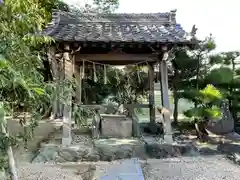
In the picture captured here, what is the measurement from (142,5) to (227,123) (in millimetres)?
6241

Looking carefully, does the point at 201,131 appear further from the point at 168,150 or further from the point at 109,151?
the point at 109,151

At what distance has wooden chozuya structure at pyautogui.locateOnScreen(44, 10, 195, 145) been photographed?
5453 millimetres

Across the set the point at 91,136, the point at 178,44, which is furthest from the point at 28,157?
the point at 178,44

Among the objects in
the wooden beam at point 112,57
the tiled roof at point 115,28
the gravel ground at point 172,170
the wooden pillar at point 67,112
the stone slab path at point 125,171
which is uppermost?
the tiled roof at point 115,28

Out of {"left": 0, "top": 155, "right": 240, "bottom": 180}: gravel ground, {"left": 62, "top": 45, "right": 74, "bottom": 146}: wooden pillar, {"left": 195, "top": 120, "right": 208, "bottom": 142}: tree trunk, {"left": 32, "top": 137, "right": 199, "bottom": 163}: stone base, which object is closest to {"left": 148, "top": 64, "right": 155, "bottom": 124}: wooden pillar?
{"left": 195, "top": 120, "right": 208, "bottom": 142}: tree trunk

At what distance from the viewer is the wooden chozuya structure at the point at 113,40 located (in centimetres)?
545

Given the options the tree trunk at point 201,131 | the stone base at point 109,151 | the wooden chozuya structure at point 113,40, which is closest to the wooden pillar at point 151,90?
the wooden chozuya structure at point 113,40

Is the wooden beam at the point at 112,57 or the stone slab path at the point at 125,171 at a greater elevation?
the wooden beam at the point at 112,57

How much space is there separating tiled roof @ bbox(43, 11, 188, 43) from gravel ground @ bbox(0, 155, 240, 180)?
2298 mm

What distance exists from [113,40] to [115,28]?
1104mm

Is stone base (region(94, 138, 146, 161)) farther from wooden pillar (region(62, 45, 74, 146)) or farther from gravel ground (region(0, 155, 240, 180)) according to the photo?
wooden pillar (region(62, 45, 74, 146))

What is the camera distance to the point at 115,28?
20.8 ft

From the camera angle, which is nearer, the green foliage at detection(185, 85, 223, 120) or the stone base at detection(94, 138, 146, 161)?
the stone base at detection(94, 138, 146, 161)

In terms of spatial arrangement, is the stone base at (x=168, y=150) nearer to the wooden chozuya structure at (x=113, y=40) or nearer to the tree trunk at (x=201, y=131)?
the wooden chozuya structure at (x=113, y=40)
